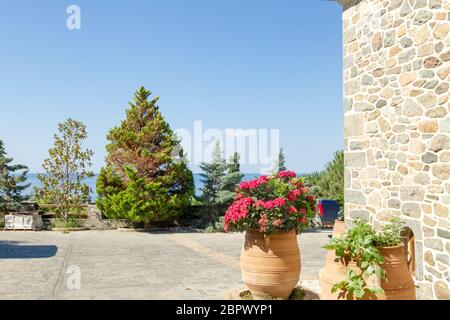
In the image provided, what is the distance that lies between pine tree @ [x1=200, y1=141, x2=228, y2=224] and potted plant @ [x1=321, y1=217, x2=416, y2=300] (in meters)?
13.0

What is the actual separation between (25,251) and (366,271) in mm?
10052

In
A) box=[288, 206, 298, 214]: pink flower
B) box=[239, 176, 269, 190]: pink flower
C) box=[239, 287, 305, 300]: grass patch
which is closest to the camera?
box=[288, 206, 298, 214]: pink flower

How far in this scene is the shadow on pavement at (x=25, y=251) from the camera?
10.8 metres

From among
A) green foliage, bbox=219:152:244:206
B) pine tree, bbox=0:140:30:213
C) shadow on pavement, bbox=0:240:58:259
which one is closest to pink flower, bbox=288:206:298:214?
shadow on pavement, bbox=0:240:58:259

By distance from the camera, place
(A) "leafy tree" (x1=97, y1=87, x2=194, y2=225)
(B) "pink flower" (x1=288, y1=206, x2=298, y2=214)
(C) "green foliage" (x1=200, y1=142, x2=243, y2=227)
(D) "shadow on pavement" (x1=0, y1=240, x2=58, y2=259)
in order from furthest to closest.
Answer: (C) "green foliage" (x1=200, y1=142, x2=243, y2=227) < (A) "leafy tree" (x1=97, y1=87, x2=194, y2=225) < (D) "shadow on pavement" (x1=0, y1=240, x2=58, y2=259) < (B) "pink flower" (x1=288, y1=206, x2=298, y2=214)

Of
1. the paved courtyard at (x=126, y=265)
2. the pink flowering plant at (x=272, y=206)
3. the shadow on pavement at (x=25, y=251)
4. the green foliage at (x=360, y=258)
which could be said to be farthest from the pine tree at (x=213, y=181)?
the green foliage at (x=360, y=258)

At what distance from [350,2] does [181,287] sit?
5.92m

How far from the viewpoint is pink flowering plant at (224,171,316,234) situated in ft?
20.6

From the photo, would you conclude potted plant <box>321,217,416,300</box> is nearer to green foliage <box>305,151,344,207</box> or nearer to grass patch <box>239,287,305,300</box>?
grass patch <box>239,287,305,300</box>

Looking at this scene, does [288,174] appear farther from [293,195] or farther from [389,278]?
[389,278]

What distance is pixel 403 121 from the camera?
639 centimetres

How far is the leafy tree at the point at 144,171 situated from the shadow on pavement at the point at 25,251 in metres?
4.38
